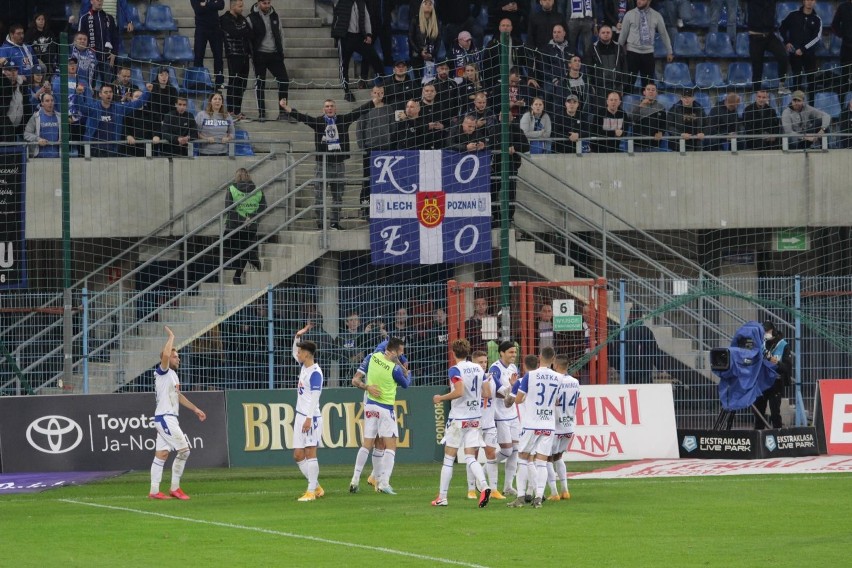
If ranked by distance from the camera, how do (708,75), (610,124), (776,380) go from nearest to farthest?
(776,380)
(610,124)
(708,75)

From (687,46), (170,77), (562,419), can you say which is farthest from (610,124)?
(562,419)

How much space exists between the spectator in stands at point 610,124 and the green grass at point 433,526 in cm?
878

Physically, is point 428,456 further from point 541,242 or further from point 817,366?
point 817,366

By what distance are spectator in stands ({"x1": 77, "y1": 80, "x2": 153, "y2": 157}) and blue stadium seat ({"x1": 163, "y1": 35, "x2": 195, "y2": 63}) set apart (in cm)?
329

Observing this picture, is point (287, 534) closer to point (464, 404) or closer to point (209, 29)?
point (464, 404)

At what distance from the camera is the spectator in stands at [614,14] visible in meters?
29.6

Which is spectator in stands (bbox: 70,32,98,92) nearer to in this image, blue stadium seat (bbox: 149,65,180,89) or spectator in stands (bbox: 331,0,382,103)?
blue stadium seat (bbox: 149,65,180,89)

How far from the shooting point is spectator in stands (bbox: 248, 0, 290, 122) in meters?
28.2

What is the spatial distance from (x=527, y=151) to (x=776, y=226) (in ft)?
16.9

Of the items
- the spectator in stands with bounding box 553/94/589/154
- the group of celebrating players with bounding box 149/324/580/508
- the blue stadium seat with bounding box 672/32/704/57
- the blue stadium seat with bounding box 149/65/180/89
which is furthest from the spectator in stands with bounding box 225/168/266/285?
the blue stadium seat with bounding box 672/32/704/57

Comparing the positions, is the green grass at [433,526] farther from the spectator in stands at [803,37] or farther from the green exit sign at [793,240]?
the spectator in stands at [803,37]

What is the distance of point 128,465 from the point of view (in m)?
22.2

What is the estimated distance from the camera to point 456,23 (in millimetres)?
29547

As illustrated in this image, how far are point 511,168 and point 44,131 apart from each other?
8522mm
